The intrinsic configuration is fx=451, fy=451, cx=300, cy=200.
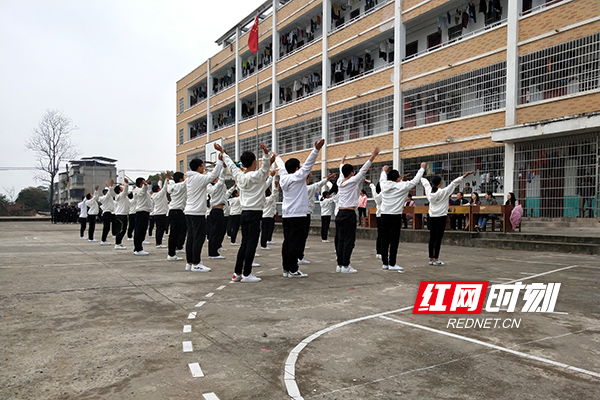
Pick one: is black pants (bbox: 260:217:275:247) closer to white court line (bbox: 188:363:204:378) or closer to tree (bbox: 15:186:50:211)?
white court line (bbox: 188:363:204:378)

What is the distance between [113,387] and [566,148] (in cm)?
1675

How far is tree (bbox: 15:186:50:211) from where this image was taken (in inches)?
3014

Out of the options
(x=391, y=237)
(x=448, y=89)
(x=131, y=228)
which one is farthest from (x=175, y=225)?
(x=448, y=89)

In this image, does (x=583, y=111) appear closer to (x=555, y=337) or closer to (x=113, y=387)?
(x=555, y=337)

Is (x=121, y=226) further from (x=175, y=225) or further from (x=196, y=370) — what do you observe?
(x=196, y=370)

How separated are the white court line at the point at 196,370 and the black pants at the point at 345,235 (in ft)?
16.7

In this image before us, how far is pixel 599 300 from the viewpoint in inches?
226

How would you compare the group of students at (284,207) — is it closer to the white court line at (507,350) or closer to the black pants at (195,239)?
the black pants at (195,239)

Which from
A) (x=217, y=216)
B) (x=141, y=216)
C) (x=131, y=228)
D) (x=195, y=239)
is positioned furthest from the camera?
(x=131, y=228)

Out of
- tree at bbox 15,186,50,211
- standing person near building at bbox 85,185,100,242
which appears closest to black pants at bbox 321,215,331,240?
standing person near building at bbox 85,185,100,242

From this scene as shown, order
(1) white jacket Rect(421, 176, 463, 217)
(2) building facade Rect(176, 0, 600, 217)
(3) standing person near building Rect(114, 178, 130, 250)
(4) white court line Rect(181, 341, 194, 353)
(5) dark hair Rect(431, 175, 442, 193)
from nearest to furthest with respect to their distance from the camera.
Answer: (4) white court line Rect(181, 341, 194, 353)
(1) white jacket Rect(421, 176, 463, 217)
(5) dark hair Rect(431, 175, 442, 193)
(3) standing person near building Rect(114, 178, 130, 250)
(2) building facade Rect(176, 0, 600, 217)

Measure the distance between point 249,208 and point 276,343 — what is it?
362cm

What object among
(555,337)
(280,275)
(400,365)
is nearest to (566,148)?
(280,275)

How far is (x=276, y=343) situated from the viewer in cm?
394
